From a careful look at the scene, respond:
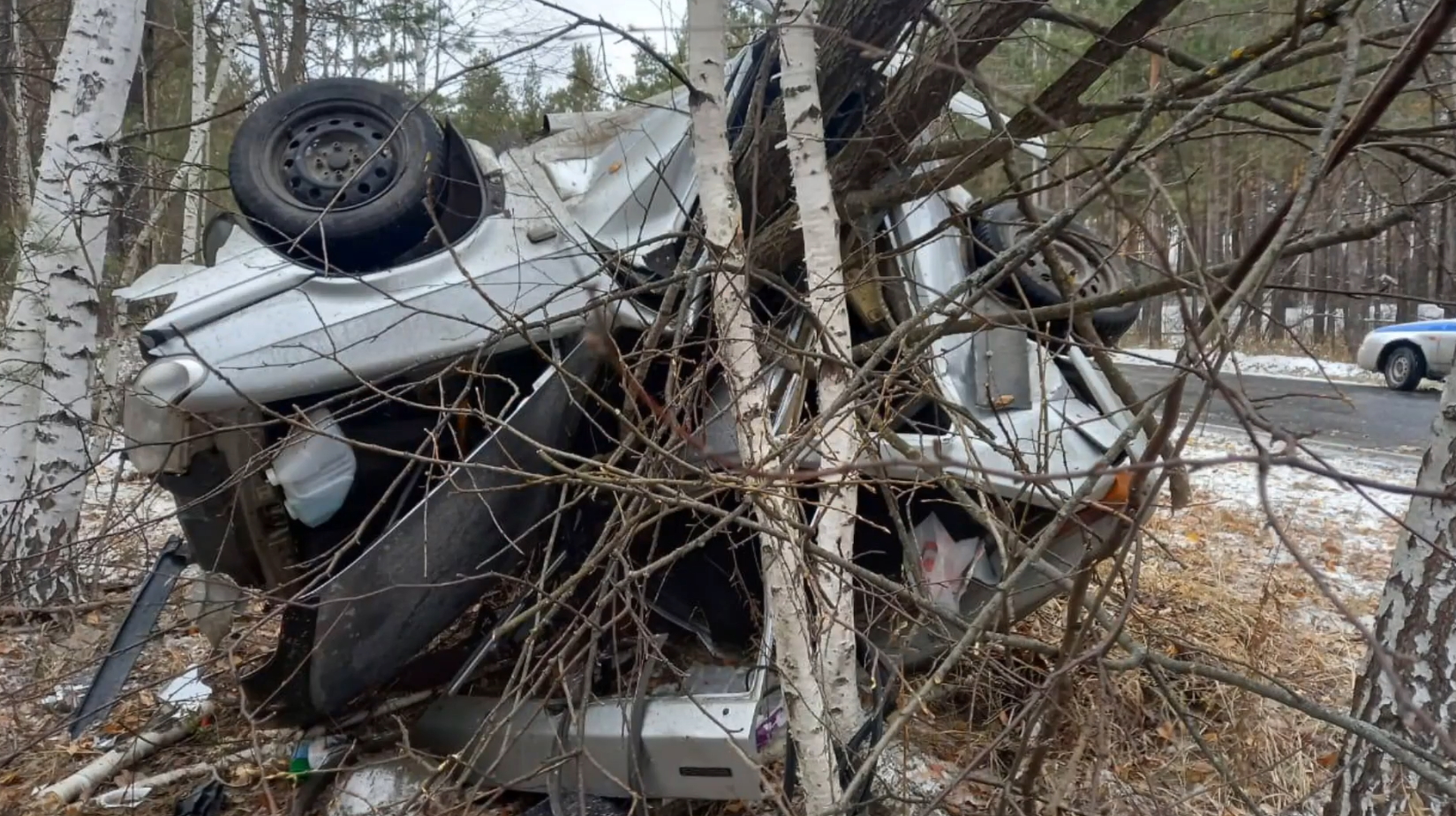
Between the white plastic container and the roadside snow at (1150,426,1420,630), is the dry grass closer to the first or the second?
the roadside snow at (1150,426,1420,630)

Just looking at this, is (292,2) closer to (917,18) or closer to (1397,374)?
(917,18)

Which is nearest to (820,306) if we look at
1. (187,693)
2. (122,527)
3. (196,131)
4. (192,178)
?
(187,693)

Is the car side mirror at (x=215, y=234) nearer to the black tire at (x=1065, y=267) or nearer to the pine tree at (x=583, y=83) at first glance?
the pine tree at (x=583, y=83)

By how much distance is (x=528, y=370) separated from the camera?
3.08 metres

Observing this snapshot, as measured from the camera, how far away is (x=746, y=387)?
216cm

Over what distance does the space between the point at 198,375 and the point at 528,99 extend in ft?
6.80

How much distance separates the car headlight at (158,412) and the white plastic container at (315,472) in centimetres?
26

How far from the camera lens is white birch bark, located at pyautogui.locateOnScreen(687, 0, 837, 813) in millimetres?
2039

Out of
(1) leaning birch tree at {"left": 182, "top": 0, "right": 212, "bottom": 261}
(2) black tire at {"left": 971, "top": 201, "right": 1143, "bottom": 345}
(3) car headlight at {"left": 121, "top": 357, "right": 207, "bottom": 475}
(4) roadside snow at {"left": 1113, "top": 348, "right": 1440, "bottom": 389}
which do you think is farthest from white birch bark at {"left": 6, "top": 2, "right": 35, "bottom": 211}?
(4) roadside snow at {"left": 1113, "top": 348, "right": 1440, "bottom": 389}

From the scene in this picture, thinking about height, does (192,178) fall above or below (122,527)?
above

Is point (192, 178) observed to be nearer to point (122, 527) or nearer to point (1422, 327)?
point (122, 527)

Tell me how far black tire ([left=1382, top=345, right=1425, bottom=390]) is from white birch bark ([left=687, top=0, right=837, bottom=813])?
14.1 m

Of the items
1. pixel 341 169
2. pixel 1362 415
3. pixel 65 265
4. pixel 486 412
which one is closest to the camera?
pixel 486 412

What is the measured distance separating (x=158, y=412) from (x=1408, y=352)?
15.1 metres
